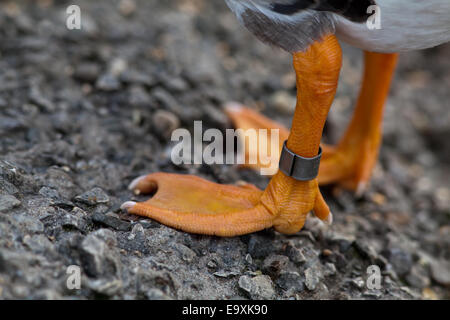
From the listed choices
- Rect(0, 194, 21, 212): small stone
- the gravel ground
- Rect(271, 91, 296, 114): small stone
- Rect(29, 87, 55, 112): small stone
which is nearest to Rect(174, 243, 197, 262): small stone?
the gravel ground

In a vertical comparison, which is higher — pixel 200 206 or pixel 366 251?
pixel 200 206

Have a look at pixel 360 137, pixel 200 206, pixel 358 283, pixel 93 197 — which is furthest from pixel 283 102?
pixel 93 197

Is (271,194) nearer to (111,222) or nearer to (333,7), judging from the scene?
(111,222)

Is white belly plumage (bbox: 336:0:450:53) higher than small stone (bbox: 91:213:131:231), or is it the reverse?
white belly plumage (bbox: 336:0:450:53)

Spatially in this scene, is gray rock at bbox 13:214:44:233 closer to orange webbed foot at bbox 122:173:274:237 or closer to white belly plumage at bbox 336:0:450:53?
orange webbed foot at bbox 122:173:274:237

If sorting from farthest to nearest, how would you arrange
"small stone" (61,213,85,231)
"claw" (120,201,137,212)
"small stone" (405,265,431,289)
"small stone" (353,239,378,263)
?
"small stone" (405,265,431,289) → "small stone" (353,239,378,263) → "claw" (120,201,137,212) → "small stone" (61,213,85,231)

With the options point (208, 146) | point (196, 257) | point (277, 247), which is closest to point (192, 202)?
point (196, 257)

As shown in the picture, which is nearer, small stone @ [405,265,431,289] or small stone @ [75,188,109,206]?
small stone @ [75,188,109,206]
